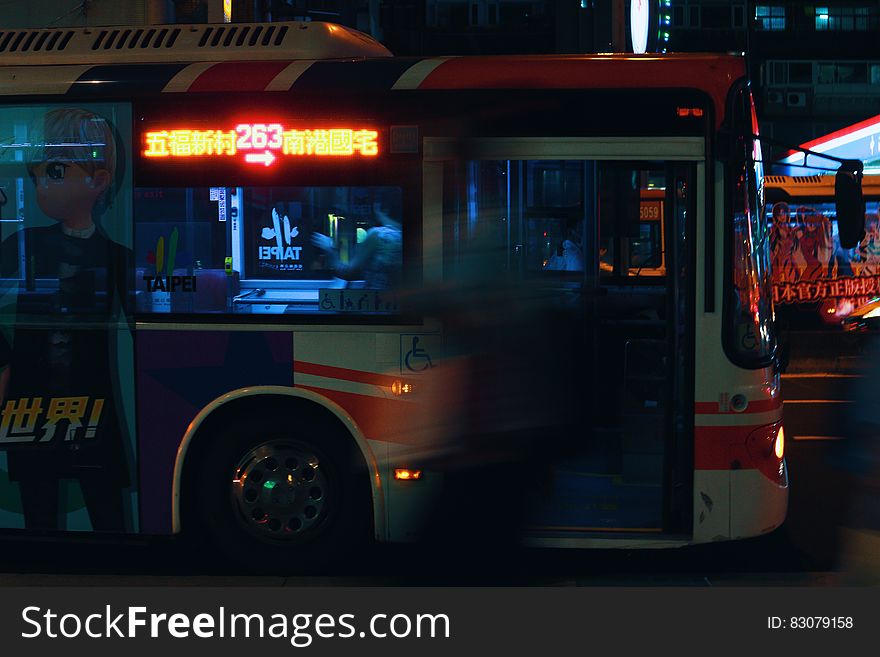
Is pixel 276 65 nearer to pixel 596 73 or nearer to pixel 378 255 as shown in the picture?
pixel 378 255

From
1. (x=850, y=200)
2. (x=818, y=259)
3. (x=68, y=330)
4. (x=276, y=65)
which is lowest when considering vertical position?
(x=68, y=330)

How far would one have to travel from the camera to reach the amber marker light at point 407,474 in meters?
5.56

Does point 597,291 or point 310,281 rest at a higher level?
point 310,281

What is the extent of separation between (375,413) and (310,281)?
0.82 metres

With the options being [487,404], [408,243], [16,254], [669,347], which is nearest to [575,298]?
[669,347]

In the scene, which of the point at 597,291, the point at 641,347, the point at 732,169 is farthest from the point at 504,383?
the point at 597,291

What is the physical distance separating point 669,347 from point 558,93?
4.97 feet

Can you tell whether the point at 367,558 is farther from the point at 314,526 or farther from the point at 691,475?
the point at 691,475

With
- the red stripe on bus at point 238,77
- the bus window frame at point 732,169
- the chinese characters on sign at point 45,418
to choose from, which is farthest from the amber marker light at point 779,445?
the chinese characters on sign at point 45,418

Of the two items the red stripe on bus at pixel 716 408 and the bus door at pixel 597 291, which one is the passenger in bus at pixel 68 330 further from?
the red stripe on bus at pixel 716 408

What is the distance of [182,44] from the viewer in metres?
6.05

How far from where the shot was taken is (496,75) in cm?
557

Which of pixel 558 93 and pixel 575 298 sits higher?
pixel 558 93

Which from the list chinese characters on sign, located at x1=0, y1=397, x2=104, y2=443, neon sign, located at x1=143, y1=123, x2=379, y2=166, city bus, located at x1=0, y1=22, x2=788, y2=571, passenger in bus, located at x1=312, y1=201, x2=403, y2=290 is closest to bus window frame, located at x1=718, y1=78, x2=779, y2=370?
city bus, located at x1=0, y1=22, x2=788, y2=571
